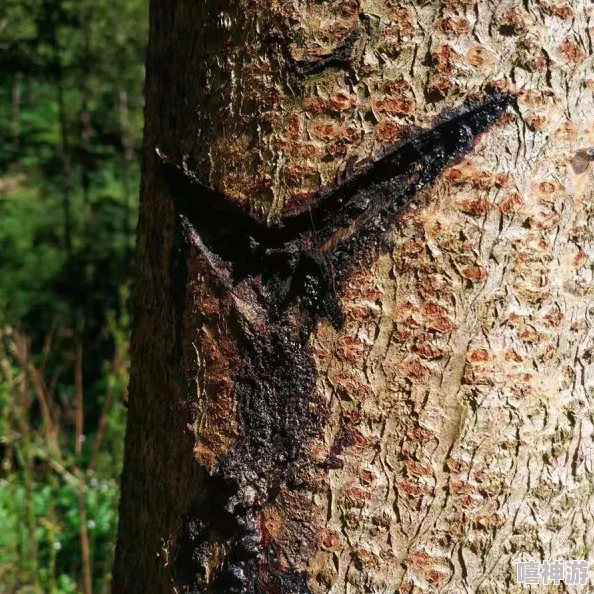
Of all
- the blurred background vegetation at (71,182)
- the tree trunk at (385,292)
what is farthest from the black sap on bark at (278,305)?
the blurred background vegetation at (71,182)

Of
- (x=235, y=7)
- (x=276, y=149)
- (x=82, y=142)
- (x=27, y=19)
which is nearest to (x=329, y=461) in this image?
(x=276, y=149)

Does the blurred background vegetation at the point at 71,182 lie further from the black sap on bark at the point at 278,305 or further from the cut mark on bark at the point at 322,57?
the cut mark on bark at the point at 322,57

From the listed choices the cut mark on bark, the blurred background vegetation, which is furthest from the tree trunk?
the blurred background vegetation

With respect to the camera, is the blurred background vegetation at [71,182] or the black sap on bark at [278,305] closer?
the black sap on bark at [278,305]
